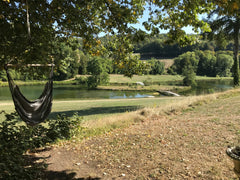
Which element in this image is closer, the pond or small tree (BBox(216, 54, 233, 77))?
the pond

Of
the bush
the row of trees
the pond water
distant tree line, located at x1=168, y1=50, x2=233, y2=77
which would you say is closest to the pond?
the pond water

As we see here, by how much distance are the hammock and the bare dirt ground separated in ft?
3.90

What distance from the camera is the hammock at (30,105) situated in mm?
5383

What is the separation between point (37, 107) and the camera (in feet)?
19.1

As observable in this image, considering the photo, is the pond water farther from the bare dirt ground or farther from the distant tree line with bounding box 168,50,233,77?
the distant tree line with bounding box 168,50,233,77

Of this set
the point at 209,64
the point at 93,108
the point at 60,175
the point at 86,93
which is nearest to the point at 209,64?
the point at 209,64

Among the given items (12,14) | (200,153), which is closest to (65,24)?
(12,14)

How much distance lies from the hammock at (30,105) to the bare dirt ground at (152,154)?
1.19 meters

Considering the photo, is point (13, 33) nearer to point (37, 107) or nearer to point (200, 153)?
point (37, 107)

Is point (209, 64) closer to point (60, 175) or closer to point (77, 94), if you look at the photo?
point (77, 94)

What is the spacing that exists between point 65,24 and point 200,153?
5.60 m

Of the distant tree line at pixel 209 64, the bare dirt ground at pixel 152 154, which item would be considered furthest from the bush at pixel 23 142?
the distant tree line at pixel 209 64

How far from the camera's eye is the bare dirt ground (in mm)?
4715

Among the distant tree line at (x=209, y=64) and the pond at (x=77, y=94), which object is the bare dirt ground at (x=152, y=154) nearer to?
the pond at (x=77, y=94)
